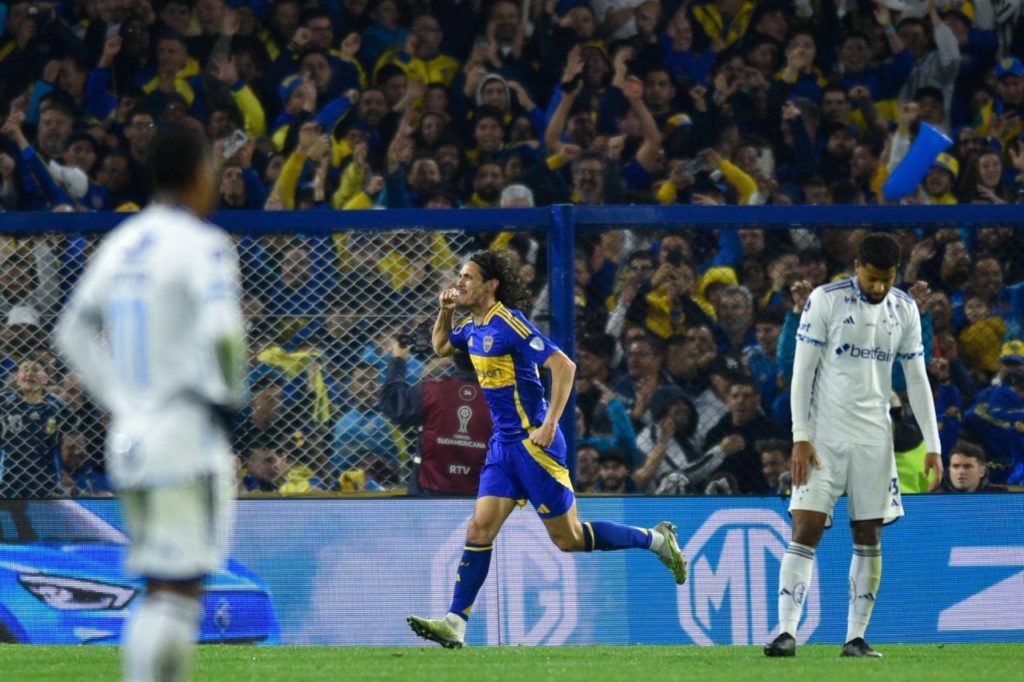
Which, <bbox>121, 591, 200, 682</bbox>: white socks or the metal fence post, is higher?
the metal fence post

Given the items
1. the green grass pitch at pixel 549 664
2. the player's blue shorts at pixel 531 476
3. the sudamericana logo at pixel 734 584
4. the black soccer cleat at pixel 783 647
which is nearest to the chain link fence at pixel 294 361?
the green grass pitch at pixel 549 664

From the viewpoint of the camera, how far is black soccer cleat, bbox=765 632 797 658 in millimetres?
8203

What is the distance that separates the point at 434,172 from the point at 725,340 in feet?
10.5

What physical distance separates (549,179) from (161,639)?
890cm

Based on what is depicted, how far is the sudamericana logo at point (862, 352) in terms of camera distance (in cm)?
816

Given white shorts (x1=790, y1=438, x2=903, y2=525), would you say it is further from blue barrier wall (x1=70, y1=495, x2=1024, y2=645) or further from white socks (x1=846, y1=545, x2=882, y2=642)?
blue barrier wall (x1=70, y1=495, x2=1024, y2=645)

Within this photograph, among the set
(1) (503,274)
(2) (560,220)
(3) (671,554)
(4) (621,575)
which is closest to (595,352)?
(2) (560,220)

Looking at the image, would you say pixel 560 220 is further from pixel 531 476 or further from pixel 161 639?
pixel 161 639

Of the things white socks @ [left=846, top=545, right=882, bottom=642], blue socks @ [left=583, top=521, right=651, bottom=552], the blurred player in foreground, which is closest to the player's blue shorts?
blue socks @ [left=583, top=521, right=651, bottom=552]

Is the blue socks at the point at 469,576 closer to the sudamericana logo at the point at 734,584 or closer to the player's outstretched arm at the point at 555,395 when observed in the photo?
the player's outstretched arm at the point at 555,395

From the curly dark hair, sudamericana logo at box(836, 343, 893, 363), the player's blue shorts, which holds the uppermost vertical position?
the curly dark hair

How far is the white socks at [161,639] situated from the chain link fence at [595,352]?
545 centimetres

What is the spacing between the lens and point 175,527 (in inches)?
177

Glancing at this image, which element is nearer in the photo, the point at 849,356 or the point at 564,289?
the point at 849,356
